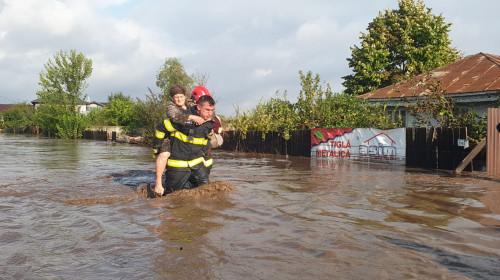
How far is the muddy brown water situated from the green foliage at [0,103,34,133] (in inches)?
2831

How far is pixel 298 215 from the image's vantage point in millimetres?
5781

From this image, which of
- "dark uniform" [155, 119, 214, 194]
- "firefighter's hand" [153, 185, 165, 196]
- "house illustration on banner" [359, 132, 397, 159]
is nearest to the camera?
"dark uniform" [155, 119, 214, 194]

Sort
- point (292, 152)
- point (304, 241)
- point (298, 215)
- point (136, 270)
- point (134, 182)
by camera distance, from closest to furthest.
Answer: point (136, 270) < point (304, 241) < point (298, 215) < point (134, 182) < point (292, 152)

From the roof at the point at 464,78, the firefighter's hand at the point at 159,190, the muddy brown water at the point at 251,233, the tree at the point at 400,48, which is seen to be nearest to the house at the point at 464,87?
the roof at the point at 464,78

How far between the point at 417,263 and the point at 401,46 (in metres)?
27.6

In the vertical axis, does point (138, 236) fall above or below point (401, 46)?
below

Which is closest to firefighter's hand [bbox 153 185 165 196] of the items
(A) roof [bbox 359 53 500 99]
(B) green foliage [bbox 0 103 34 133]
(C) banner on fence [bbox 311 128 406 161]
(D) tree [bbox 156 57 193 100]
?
(C) banner on fence [bbox 311 128 406 161]

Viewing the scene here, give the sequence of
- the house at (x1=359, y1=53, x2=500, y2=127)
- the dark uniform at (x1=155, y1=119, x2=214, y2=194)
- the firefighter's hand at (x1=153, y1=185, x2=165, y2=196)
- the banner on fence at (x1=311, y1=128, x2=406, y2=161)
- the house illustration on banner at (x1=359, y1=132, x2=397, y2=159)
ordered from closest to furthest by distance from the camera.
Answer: the dark uniform at (x1=155, y1=119, x2=214, y2=194)
the firefighter's hand at (x1=153, y1=185, x2=165, y2=196)
the banner on fence at (x1=311, y1=128, x2=406, y2=161)
the house illustration on banner at (x1=359, y1=132, x2=397, y2=159)
the house at (x1=359, y1=53, x2=500, y2=127)

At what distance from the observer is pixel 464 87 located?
17.8m

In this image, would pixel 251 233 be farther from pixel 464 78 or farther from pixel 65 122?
pixel 65 122

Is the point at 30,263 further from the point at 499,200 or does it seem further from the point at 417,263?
the point at 499,200

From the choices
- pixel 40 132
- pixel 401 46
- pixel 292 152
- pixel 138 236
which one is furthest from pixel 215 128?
pixel 40 132

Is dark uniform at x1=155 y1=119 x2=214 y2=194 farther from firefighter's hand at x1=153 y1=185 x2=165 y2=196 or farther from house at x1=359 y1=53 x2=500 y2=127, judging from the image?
house at x1=359 y1=53 x2=500 y2=127

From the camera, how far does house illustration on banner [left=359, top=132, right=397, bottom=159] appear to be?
49.4 feet
